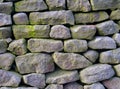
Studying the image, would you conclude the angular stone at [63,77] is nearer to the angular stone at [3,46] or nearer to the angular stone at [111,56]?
the angular stone at [111,56]

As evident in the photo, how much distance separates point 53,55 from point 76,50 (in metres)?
0.20

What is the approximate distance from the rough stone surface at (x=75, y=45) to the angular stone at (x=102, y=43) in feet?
0.20

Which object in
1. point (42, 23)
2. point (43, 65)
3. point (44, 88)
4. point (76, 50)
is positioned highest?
point (42, 23)

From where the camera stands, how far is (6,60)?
197cm

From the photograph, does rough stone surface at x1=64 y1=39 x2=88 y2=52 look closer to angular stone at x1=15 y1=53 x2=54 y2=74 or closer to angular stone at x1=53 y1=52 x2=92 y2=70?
angular stone at x1=53 y1=52 x2=92 y2=70

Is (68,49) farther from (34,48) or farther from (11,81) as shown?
(11,81)

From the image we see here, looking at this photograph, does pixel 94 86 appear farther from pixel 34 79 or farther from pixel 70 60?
pixel 34 79

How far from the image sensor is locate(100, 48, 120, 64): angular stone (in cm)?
194

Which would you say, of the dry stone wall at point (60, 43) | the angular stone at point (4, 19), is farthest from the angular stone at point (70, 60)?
the angular stone at point (4, 19)

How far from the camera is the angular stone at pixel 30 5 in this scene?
194 cm

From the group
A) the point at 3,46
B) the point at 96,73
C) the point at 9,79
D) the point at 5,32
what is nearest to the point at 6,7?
the point at 5,32

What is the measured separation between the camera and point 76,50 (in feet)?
6.32

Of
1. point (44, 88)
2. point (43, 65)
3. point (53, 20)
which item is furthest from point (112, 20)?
point (44, 88)

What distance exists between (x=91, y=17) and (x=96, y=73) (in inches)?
18.5
